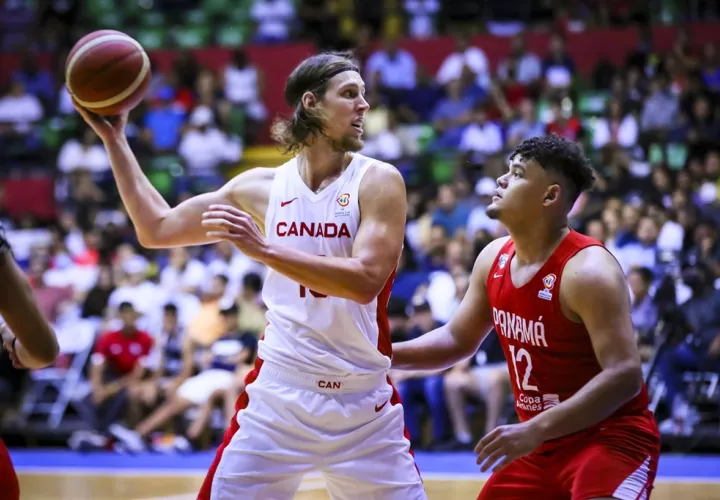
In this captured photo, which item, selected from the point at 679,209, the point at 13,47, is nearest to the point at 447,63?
the point at 679,209

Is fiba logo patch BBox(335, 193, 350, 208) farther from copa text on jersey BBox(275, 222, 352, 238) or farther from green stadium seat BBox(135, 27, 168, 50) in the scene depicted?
green stadium seat BBox(135, 27, 168, 50)

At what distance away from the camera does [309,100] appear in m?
3.98

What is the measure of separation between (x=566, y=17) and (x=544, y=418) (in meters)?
12.0

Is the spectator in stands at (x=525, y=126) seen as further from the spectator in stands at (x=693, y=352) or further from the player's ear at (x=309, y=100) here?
the player's ear at (x=309, y=100)

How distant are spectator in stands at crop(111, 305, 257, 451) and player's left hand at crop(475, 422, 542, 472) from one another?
6.00m

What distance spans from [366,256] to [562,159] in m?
0.95

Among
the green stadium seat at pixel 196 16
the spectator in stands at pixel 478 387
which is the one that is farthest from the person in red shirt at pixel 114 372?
the green stadium seat at pixel 196 16

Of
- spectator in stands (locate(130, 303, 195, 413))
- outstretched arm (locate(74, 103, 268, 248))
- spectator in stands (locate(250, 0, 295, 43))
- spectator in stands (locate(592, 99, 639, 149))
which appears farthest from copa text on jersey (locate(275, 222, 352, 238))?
spectator in stands (locate(250, 0, 295, 43))

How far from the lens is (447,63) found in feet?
46.1

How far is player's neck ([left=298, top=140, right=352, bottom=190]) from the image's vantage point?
393cm

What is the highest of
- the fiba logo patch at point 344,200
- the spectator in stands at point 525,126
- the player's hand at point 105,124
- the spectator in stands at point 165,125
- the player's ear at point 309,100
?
the player's ear at point 309,100

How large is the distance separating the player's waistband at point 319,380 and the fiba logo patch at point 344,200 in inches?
25.0

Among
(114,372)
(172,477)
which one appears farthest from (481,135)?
(172,477)

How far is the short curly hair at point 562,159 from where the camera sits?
158 inches
